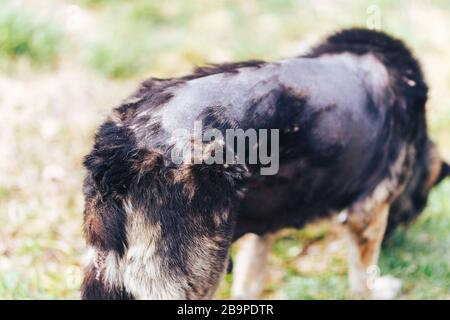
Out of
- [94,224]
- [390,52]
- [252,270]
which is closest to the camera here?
[94,224]

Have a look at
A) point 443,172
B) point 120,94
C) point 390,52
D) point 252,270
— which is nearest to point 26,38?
point 120,94

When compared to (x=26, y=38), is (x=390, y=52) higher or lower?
lower

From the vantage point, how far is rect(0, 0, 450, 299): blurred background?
4379 millimetres

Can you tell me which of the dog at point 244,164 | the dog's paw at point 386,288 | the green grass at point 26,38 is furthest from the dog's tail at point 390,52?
the green grass at point 26,38

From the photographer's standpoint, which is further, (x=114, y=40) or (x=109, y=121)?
(x=114, y=40)

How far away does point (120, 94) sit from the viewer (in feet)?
19.4

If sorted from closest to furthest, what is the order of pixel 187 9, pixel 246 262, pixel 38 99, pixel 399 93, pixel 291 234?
pixel 399 93 < pixel 246 262 < pixel 291 234 < pixel 38 99 < pixel 187 9

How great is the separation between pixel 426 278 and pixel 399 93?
1456mm

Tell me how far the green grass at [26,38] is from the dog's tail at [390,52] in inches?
125

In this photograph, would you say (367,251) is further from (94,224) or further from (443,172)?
(94,224)

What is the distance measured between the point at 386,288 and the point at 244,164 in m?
1.87
